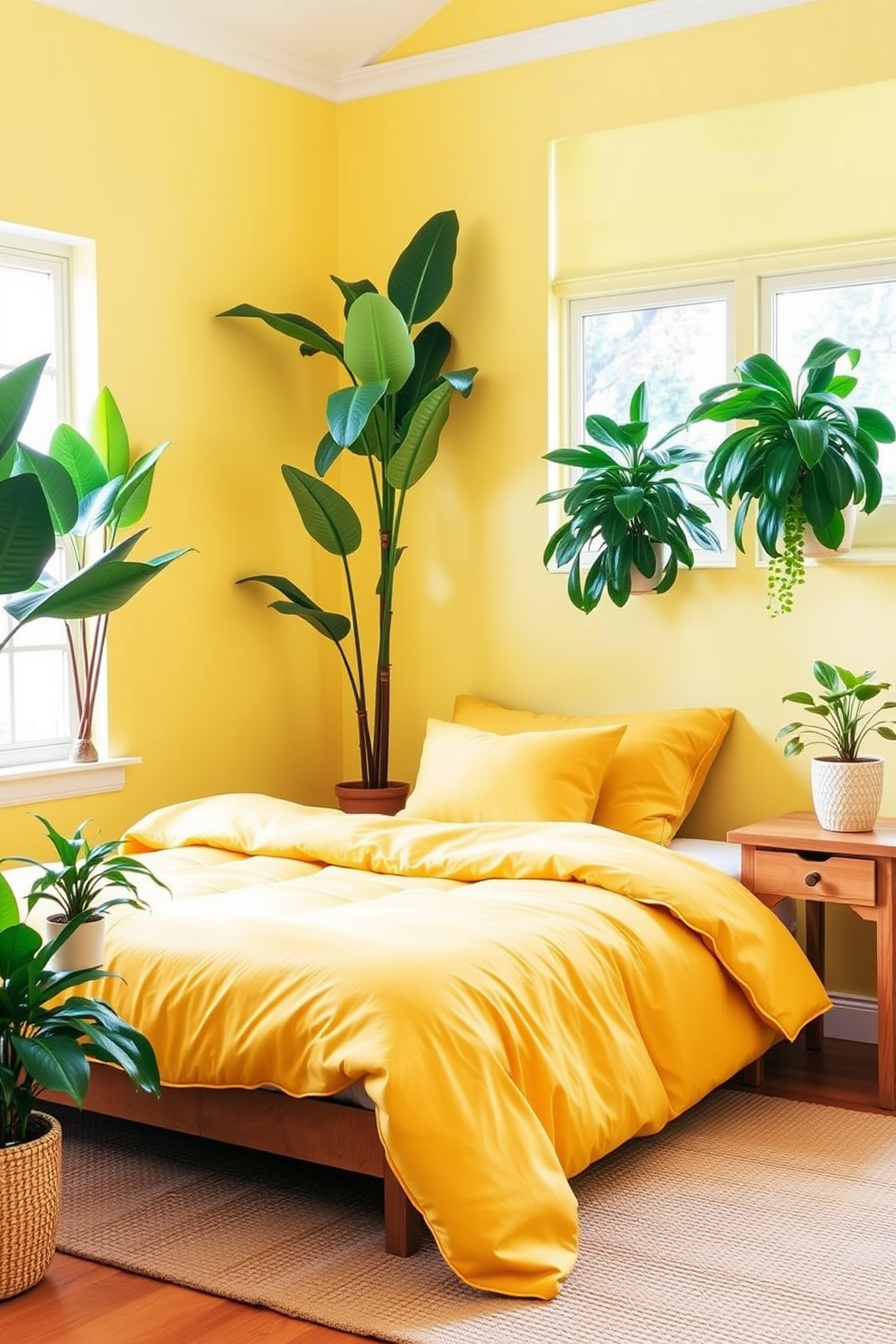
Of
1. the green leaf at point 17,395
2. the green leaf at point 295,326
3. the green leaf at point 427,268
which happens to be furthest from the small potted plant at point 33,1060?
the green leaf at point 427,268

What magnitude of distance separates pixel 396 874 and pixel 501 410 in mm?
1865

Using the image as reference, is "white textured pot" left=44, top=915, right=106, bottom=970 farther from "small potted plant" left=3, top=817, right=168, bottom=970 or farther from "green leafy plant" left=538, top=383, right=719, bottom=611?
"green leafy plant" left=538, top=383, right=719, bottom=611

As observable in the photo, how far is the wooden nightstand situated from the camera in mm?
3891

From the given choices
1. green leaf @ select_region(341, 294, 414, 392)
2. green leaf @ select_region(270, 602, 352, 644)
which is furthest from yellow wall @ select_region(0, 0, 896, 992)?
green leaf @ select_region(341, 294, 414, 392)

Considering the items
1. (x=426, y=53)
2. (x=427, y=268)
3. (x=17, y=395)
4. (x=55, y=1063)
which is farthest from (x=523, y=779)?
(x=426, y=53)

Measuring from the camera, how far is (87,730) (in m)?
4.57

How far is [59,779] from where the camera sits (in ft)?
14.7

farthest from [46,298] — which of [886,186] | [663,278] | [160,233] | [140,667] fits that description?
[886,186]

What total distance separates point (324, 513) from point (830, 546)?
163cm

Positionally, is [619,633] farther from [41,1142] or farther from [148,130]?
[41,1142]

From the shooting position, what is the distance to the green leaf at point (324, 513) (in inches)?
194

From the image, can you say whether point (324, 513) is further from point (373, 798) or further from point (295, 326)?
point (373, 798)

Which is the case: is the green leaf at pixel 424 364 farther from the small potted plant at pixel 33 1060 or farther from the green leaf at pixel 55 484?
the small potted plant at pixel 33 1060

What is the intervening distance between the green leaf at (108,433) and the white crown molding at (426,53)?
1145 mm
